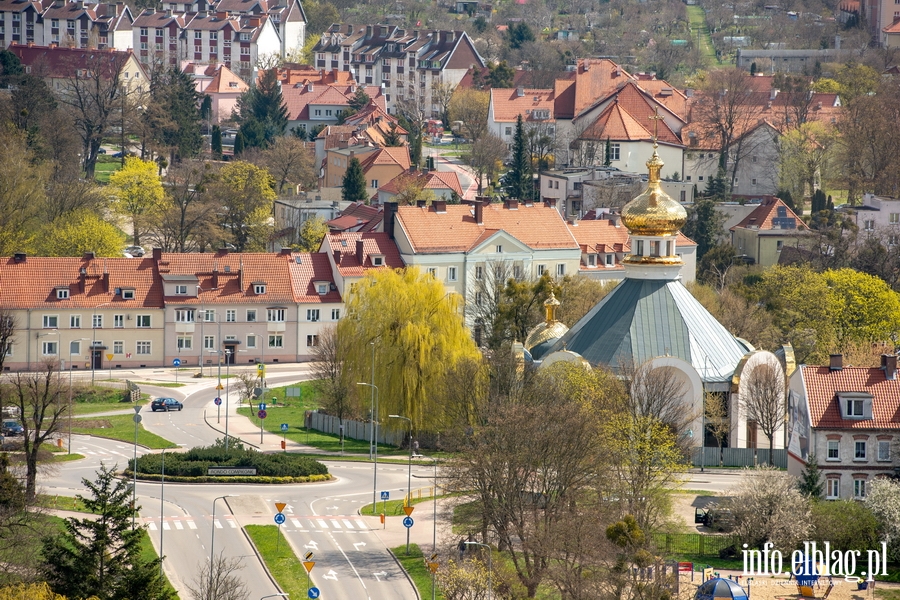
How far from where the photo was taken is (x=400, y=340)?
91.4 metres

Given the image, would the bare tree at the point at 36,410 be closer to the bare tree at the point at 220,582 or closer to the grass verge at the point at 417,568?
the bare tree at the point at 220,582

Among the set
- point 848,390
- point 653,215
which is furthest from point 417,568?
point 653,215

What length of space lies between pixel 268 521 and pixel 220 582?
1391cm

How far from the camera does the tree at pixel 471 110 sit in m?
172

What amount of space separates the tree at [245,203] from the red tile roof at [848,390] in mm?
61984

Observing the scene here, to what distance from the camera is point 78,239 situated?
124 meters

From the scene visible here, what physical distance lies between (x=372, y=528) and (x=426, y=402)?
16.4 metres

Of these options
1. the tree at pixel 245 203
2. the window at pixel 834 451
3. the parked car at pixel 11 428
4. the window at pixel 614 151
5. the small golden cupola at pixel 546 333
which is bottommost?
the parked car at pixel 11 428

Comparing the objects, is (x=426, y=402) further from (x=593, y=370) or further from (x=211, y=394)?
(x=211, y=394)

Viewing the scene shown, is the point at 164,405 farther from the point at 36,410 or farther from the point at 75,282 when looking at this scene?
the point at 36,410

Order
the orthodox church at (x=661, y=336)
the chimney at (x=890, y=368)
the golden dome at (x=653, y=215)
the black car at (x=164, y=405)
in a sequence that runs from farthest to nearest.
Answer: the black car at (x=164, y=405) → the golden dome at (x=653, y=215) → the orthodox church at (x=661, y=336) → the chimney at (x=890, y=368)

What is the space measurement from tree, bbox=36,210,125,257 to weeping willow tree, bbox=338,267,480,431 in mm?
33375

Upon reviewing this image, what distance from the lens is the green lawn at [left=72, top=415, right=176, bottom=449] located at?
89.9 meters

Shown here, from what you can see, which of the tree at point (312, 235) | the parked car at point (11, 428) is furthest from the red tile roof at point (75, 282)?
the tree at point (312, 235)
